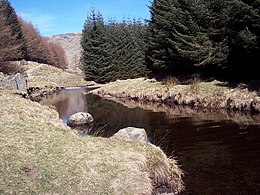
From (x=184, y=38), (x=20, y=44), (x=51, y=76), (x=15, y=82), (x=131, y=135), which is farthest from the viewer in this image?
(x=51, y=76)

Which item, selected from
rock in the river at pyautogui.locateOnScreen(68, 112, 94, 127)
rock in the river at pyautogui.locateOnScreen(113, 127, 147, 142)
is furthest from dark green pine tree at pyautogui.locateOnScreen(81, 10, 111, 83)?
rock in the river at pyautogui.locateOnScreen(113, 127, 147, 142)

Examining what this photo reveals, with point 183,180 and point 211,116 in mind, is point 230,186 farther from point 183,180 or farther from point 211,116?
point 211,116

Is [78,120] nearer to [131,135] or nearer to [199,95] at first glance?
[131,135]

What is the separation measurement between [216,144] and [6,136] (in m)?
9.67

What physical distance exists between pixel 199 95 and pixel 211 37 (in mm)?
6901

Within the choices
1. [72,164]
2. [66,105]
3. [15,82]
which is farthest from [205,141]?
[15,82]

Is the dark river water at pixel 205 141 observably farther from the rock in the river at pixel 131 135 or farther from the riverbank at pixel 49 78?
the riverbank at pixel 49 78

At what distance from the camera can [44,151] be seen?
10.5 meters

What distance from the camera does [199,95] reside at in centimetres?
2873

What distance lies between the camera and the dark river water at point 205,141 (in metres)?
10.8

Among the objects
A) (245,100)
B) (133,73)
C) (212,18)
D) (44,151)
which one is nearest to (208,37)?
(212,18)

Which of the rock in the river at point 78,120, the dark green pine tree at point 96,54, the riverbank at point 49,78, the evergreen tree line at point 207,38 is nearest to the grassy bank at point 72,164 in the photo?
the rock in the river at point 78,120

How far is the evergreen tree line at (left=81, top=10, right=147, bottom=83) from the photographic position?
65000 mm

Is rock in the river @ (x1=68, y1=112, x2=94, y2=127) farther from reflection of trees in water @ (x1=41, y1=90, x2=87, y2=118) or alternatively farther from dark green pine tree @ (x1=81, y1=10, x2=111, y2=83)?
dark green pine tree @ (x1=81, y1=10, x2=111, y2=83)
